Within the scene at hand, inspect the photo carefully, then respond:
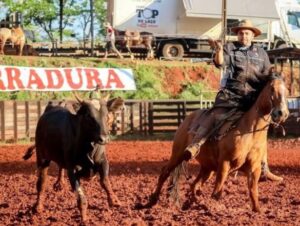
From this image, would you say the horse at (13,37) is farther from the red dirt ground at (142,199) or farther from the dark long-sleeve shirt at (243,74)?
the dark long-sleeve shirt at (243,74)

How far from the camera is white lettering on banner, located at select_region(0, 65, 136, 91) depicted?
27.5 m

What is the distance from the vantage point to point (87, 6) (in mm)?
61594

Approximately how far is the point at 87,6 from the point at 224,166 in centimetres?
5326

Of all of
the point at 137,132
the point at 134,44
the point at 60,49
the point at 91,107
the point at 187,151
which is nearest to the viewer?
the point at 91,107

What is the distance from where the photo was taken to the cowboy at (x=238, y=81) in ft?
32.9

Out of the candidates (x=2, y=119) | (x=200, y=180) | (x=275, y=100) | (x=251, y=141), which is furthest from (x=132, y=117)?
(x=275, y=100)

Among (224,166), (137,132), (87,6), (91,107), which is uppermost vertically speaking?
(87,6)

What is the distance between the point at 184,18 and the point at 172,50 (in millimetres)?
1770

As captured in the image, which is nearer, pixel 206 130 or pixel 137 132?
pixel 206 130

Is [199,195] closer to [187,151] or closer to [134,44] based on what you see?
[187,151]

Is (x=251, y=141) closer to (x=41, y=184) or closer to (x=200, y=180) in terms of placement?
(x=200, y=180)

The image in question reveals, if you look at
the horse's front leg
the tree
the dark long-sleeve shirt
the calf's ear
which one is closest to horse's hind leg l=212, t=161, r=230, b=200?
the dark long-sleeve shirt

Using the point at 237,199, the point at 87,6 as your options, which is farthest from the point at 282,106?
the point at 87,6

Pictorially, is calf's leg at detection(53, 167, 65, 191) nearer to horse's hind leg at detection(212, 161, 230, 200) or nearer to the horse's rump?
the horse's rump
